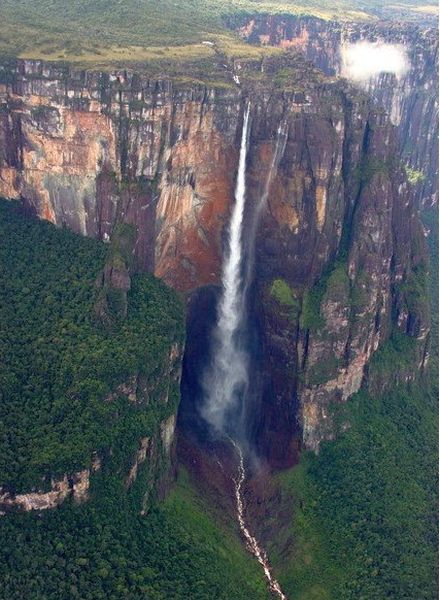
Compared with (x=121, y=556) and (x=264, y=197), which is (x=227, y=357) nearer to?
(x=264, y=197)

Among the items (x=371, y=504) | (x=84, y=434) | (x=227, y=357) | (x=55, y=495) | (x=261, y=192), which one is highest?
(x=261, y=192)

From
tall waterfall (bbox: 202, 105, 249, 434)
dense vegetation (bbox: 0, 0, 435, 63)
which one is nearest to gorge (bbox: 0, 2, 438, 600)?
tall waterfall (bbox: 202, 105, 249, 434)

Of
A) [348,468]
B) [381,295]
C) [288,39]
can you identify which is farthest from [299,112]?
[288,39]

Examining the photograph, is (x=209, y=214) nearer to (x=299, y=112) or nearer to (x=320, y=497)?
(x=299, y=112)

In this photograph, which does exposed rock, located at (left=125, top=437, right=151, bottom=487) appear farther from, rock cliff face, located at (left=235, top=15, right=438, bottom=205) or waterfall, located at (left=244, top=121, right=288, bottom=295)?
rock cliff face, located at (left=235, top=15, right=438, bottom=205)

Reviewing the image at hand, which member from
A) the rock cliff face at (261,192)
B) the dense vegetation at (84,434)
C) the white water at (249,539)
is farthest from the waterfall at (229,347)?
the dense vegetation at (84,434)

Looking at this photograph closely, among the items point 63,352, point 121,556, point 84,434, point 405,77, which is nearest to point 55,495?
point 84,434

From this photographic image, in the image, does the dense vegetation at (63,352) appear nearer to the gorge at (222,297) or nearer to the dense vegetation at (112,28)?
the gorge at (222,297)
